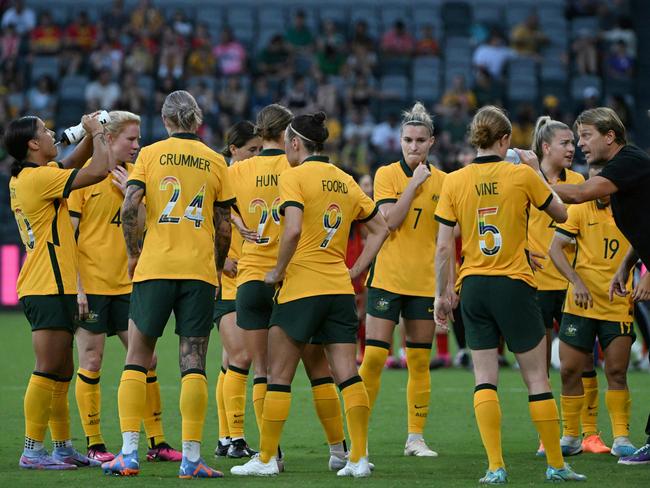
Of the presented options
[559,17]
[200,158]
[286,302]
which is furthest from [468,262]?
[559,17]

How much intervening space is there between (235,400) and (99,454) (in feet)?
3.48

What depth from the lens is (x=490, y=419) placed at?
742cm

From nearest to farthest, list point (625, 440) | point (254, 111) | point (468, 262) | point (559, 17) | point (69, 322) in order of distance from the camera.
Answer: point (468, 262)
point (69, 322)
point (625, 440)
point (254, 111)
point (559, 17)

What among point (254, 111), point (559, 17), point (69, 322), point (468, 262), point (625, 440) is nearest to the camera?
point (468, 262)

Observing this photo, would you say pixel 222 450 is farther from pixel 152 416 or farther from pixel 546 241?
pixel 546 241

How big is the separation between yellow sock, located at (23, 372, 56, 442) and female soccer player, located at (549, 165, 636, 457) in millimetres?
3775

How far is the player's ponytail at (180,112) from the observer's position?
7.83m

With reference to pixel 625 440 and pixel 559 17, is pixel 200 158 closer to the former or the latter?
pixel 625 440

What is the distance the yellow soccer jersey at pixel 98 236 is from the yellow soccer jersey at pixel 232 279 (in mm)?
861

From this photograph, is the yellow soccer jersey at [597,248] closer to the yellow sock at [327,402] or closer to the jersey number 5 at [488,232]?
the jersey number 5 at [488,232]

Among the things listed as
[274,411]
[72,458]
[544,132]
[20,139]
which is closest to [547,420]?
[274,411]

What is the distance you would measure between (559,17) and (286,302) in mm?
20480

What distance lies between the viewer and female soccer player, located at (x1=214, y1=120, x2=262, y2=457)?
8828mm

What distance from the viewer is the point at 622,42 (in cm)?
2500
